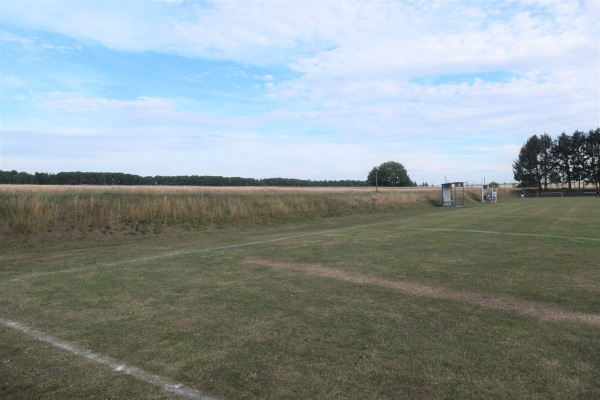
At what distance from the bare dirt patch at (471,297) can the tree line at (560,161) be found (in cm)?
8771

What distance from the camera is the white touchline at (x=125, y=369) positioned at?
3.37 metres

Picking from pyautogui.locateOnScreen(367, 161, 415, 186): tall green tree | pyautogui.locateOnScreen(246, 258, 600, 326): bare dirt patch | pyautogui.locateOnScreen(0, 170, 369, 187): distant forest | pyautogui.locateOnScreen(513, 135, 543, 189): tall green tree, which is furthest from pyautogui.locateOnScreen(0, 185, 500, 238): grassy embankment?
pyautogui.locateOnScreen(367, 161, 415, 186): tall green tree

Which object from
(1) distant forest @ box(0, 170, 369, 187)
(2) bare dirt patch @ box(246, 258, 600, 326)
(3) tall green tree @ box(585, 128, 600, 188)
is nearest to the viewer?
(2) bare dirt patch @ box(246, 258, 600, 326)

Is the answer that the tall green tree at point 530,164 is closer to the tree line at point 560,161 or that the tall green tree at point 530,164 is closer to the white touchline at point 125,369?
the tree line at point 560,161

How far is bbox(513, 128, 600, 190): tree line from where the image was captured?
77.0 metres

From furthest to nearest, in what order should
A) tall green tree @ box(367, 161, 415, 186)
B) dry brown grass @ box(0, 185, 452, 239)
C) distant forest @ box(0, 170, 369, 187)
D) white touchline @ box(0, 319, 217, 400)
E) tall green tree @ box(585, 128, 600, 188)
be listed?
tall green tree @ box(367, 161, 415, 186) → distant forest @ box(0, 170, 369, 187) → tall green tree @ box(585, 128, 600, 188) → dry brown grass @ box(0, 185, 452, 239) → white touchline @ box(0, 319, 217, 400)

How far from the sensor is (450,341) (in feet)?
14.4

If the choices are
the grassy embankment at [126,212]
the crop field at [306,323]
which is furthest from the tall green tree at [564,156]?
the crop field at [306,323]

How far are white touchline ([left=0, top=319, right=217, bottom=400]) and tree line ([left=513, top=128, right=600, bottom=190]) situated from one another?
9251 centimetres

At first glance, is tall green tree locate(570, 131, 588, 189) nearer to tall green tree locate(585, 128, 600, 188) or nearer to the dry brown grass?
tall green tree locate(585, 128, 600, 188)

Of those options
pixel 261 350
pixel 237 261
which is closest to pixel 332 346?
pixel 261 350

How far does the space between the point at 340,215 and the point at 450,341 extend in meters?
26.1

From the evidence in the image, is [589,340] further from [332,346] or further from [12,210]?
[12,210]

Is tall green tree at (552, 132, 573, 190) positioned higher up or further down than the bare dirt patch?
higher up
